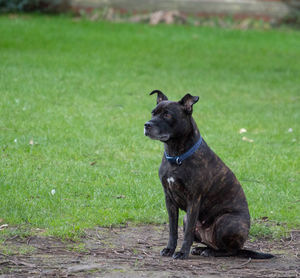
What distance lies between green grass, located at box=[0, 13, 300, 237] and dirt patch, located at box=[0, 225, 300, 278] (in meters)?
0.36

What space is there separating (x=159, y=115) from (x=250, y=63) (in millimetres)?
12767

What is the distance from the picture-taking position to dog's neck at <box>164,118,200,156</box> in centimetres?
604

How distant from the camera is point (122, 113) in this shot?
1255 cm

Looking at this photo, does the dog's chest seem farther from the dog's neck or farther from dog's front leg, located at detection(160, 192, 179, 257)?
the dog's neck

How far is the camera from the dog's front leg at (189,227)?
6.02 m

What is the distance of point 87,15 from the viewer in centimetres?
2347

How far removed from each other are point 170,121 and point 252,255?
156 centimetres

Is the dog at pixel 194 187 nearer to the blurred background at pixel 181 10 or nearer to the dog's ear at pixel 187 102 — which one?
the dog's ear at pixel 187 102

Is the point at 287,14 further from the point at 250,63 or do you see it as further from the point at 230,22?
the point at 250,63

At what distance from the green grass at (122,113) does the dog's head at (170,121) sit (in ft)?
5.05

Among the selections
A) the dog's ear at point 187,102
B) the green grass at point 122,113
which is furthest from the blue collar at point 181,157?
the green grass at point 122,113

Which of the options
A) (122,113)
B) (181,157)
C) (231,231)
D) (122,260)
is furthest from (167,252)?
(122,113)

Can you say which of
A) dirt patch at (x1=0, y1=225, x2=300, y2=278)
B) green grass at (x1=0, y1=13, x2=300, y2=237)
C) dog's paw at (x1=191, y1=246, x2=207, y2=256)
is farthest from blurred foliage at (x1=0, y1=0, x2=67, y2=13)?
dog's paw at (x1=191, y1=246, x2=207, y2=256)

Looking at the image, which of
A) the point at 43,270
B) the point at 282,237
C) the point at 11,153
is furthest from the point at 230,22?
the point at 43,270
